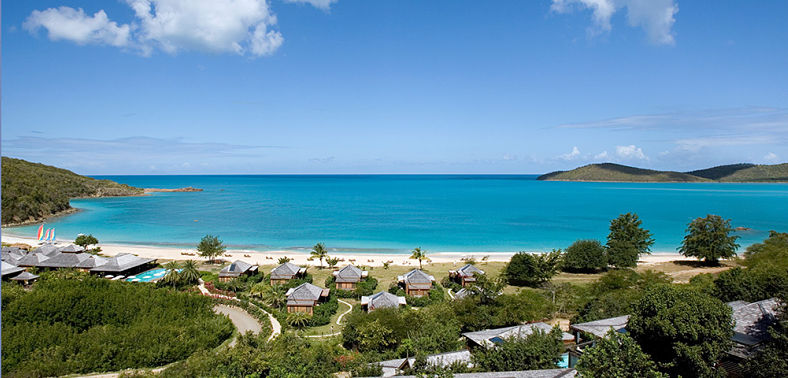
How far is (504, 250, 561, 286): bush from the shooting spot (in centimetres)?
3675

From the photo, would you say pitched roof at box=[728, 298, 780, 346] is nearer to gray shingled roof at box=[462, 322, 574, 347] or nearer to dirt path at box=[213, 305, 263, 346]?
gray shingled roof at box=[462, 322, 574, 347]

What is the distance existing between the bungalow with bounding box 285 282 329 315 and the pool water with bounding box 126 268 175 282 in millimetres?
14411

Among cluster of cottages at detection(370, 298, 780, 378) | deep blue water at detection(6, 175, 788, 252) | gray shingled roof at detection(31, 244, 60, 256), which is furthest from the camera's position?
deep blue water at detection(6, 175, 788, 252)

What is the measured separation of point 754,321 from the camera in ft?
60.9

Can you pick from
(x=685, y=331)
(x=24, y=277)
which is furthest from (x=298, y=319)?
(x=24, y=277)

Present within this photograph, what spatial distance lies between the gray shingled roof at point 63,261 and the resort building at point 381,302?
27.5m

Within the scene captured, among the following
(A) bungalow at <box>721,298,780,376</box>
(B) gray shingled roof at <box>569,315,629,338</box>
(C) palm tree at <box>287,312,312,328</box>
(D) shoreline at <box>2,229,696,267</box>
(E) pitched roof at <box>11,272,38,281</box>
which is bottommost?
(D) shoreline at <box>2,229,696,267</box>

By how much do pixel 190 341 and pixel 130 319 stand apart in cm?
553

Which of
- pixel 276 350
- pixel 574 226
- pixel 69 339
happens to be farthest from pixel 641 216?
pixel 69 339

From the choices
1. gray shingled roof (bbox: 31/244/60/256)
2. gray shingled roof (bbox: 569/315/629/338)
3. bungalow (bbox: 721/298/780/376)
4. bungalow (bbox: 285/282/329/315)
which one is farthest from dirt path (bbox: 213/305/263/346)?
bungalow (bbox: 721/298/780/376)

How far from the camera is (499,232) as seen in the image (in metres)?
69.7

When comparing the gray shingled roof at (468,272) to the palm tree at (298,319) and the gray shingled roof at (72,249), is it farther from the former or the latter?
the gray shingled roof at (72,249)

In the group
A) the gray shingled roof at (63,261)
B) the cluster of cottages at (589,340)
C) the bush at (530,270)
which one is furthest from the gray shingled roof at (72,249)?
the bush at (530,270)

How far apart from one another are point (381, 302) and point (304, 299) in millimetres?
5605
